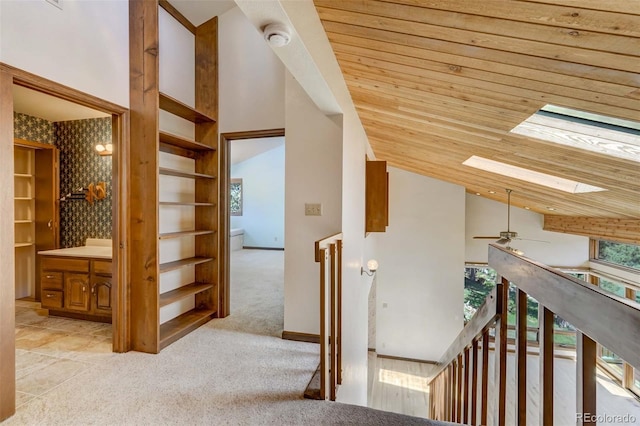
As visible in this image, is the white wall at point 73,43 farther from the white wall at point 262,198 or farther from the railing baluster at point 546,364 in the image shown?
the white wall at point 262,198

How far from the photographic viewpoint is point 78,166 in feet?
12.9

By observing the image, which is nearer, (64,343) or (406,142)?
(64,343)

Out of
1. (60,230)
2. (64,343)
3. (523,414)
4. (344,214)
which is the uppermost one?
(344,214)

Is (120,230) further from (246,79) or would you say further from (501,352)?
(501,352)

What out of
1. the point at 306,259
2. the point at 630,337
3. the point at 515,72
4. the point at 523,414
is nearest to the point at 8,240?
the point at 306,259

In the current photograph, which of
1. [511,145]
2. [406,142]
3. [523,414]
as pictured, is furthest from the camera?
[406,142]

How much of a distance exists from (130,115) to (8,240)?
4.14ft

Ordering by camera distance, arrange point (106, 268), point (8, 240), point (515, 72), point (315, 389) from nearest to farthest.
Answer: point (515, 72)
point (8, 240)
point (315, 389)
point (106, 268)

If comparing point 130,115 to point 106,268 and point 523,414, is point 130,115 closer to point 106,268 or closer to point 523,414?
point 106,268

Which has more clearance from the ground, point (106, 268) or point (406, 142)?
point (406, 142)

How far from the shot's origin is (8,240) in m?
1.71

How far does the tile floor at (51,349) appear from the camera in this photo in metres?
2.06

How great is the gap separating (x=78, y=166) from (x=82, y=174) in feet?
0.41

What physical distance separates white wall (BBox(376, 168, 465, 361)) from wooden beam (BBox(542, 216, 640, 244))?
2164 mm
